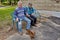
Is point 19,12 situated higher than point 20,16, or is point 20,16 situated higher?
point 19,12

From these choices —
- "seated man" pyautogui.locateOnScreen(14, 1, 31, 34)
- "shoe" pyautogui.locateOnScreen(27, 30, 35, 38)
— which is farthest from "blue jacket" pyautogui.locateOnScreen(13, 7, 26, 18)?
"shoe" pyautogui.locateOnScreen(27, 30, 35, 38)

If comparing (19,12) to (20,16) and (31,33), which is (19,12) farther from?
(31,33)

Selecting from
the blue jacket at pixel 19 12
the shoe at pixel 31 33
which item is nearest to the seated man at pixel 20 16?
the blue jacket at pixel 19 12

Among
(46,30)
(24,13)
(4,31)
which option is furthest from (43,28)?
(4,31)

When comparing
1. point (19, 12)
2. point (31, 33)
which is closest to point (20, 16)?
point (19, 12)

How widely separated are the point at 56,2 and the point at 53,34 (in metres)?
7.38

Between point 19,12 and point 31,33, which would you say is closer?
point 31,33

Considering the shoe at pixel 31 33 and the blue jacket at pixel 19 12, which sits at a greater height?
the blue jacket at pixel 19 12

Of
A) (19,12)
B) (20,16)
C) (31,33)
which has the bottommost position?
(31,33)

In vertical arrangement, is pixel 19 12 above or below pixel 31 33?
above

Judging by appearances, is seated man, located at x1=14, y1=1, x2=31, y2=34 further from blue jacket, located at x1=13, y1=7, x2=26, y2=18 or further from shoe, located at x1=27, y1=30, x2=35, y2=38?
shoe, located at x1=27, y1=30, x2=35, y2=38

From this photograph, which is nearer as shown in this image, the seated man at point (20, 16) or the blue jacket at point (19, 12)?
the seated man at point (20, 16)

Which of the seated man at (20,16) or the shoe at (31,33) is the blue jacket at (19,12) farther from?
the shoe at (31,33)

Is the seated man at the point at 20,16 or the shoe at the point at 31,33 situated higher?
the seated man at the point at 20,16
